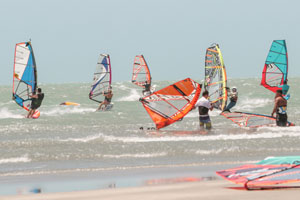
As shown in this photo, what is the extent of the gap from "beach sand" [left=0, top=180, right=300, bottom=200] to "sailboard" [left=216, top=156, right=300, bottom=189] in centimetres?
11

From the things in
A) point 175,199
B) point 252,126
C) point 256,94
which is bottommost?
point 256,94

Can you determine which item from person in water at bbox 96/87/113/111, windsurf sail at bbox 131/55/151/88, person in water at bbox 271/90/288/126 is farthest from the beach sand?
windsurf sail at bbox 131/55/151/88

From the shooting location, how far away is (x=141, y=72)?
33.4 m

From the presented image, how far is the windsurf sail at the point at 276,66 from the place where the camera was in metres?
16.3

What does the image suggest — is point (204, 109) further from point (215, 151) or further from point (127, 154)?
point (127, 154)

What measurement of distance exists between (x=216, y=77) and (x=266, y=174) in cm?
1014

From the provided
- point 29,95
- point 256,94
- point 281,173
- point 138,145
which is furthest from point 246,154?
point 256,94

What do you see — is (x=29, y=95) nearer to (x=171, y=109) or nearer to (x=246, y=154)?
(x=171, y=109)

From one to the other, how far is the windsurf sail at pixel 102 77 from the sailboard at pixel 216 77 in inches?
320

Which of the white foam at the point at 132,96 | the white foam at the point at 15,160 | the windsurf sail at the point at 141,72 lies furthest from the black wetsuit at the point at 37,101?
the white foam at the point at 132,96

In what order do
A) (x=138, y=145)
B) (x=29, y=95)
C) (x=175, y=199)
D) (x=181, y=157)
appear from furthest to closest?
(x=29, y=95) → (x=138, y=145) → (x=181, y=157) → (x=175, y=199)

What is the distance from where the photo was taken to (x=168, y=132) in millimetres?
13609

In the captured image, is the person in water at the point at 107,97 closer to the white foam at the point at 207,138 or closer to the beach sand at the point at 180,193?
the white foam at the point at 207,138

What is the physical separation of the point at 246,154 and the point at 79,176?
336 centimetres
